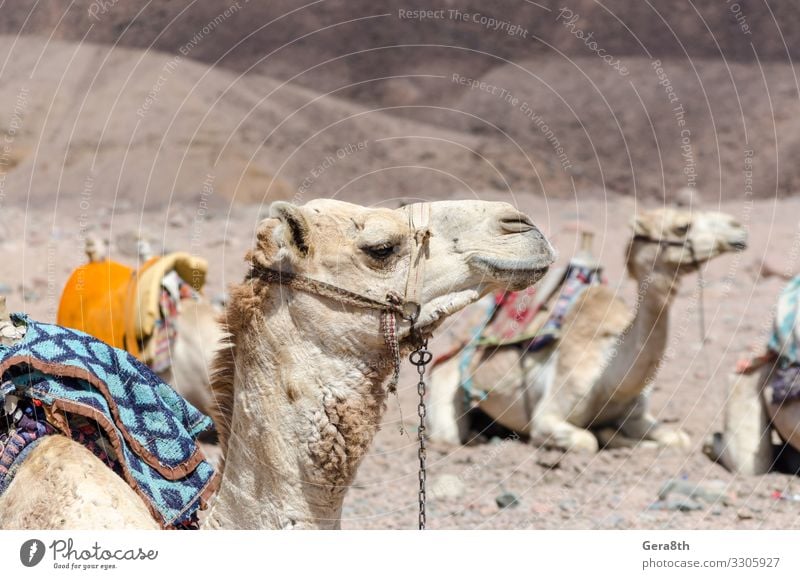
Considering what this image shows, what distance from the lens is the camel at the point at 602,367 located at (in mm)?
9086

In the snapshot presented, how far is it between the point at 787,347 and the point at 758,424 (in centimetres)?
72

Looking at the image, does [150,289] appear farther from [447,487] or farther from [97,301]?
[447,487]

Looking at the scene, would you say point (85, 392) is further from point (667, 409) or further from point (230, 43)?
point (230, 43)

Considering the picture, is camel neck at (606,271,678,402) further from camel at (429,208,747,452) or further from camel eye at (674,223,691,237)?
camel eye at (674,223,691,237)

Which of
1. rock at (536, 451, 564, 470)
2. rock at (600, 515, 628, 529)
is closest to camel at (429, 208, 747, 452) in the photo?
rock at (536, 451, 564, 470)

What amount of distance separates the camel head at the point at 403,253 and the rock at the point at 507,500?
4107 mm

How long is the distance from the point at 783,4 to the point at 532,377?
14.4m

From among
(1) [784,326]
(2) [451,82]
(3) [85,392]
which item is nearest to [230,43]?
(2) [451,82]

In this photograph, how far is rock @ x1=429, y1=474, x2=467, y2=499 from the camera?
26.2 ft

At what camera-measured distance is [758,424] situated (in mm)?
8531

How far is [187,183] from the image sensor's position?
18.8 m
